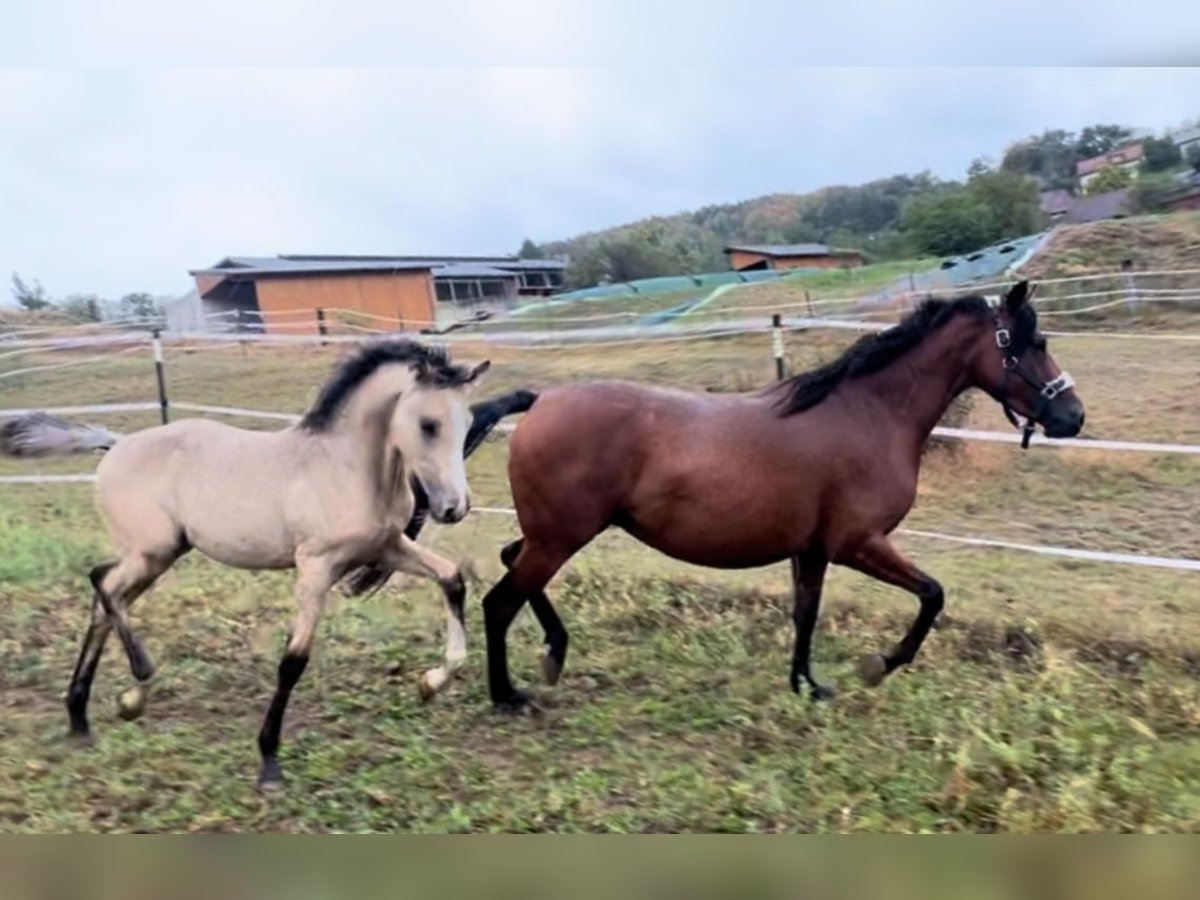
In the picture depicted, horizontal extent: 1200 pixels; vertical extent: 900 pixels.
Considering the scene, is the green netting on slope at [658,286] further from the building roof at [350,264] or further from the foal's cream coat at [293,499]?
the foal's cream coat at [293,499]

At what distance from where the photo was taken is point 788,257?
343 centimetres

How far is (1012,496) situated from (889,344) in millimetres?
802

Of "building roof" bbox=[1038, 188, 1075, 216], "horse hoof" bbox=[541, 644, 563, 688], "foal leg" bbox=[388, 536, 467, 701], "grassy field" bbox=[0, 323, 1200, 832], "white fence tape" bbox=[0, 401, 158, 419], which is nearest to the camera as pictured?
"grassy field" bbox=[0, 323, 1200, 832]

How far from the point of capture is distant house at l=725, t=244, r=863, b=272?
11.1 ft

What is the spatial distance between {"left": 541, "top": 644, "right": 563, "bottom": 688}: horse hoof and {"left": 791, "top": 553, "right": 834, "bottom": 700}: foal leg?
740 millimetres

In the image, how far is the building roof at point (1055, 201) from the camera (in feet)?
10.9

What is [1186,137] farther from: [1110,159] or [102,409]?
[102,409]

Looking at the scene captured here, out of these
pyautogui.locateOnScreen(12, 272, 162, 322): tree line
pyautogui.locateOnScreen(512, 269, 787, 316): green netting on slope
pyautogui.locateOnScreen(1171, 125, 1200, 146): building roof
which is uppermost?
pyautogui.locateOnScreen(1171, 125, 1200, 146): building roof

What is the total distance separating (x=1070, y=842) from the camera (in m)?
2.66

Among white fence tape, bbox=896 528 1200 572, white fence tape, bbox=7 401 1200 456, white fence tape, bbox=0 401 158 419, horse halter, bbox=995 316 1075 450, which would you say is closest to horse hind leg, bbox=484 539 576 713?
white fence tape, bbox=7 401 1200 456

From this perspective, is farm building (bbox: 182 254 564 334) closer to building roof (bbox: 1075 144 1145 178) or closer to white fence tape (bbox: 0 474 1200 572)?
white fence tape (bbox: 0 474 1200 572)

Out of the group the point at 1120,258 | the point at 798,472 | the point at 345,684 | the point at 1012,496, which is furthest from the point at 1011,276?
the point at 345,684

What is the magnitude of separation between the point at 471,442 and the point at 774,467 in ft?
3.09

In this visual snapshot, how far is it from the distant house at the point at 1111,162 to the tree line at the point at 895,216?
0.02 meters
